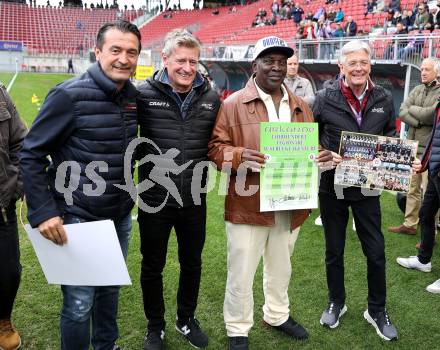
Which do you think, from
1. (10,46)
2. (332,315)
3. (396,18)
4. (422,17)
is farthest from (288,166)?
(10,46)

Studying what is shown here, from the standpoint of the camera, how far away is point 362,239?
324 centimetres

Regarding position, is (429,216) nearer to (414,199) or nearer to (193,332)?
(414,199)

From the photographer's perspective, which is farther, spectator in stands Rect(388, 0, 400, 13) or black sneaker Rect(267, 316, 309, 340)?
spectator in stands Rect(388, 0, 400, 13)

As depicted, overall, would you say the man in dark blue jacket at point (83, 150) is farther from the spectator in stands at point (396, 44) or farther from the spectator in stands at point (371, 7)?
the spectator in stands at point (371, 7)

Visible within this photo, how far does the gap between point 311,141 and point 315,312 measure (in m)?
1.53

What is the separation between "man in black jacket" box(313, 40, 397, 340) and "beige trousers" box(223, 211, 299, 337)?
40 centimetres

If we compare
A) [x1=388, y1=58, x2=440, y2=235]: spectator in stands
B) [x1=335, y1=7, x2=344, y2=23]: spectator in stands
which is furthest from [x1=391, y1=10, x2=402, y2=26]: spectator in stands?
[x1=388, y1=58, x2=440, y2=235]: spectator in stands

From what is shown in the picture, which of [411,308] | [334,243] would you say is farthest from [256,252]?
[411,308]

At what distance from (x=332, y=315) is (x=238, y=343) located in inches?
32.5

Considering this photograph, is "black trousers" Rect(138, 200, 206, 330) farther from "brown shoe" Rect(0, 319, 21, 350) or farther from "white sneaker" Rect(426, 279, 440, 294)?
"white sneaker" Rect(426, 279, 440, 294)

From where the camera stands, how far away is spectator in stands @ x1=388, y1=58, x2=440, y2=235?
186 inches

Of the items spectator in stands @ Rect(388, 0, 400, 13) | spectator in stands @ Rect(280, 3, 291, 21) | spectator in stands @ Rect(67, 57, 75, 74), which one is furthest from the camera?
spectator in stands @ Rect(67, 57, 75, 74)

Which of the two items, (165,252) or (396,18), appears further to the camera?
(396,18)

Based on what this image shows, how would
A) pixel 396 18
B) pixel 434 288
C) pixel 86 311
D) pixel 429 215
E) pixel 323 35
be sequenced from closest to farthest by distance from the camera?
pixel 86 311, pixel 434 288, pixel 429 215, pixel 396 18, pixel 323 35
